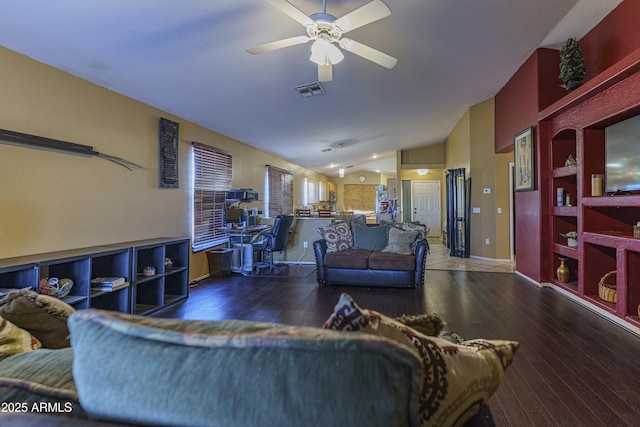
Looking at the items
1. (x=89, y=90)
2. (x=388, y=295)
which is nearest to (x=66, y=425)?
(x=89, y=90)

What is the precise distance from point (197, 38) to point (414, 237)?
11.5ft

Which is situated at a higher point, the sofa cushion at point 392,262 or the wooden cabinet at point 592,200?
the wooden cabinet at point 592,200

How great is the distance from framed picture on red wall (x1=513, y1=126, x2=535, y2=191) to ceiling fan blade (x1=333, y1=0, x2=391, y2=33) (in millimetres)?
3509

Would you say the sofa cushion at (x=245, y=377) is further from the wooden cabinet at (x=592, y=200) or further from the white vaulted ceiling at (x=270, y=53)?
the wooden cabinet at (x=592, y=200)

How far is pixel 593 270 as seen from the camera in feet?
11.7

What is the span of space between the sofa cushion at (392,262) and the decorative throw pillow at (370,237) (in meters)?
0.46

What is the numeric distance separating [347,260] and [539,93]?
344cm

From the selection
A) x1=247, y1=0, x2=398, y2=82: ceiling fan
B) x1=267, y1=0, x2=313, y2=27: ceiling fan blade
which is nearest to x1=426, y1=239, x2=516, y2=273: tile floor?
x1=247, y1=0, x2=398, y2=82: ceiling fan

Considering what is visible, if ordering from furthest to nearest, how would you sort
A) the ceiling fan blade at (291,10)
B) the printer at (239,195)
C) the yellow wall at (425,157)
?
the yellow wall at (425,157), the printer at (239,195), the ceiling fan blade at (291,10)

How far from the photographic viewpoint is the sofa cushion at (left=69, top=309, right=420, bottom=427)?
521mm

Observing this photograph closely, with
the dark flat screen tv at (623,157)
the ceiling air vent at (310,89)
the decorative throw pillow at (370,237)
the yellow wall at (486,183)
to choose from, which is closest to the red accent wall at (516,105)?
the yellow wall at (486,183)

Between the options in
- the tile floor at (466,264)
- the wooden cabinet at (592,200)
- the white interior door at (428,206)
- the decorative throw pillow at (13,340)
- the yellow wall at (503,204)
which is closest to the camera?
the decorative throw pillow at (13,340)

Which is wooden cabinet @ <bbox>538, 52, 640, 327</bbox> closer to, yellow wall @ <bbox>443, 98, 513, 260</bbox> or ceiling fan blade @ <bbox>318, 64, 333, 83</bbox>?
yellow wall @ <bbox>443, 98, 513, 260</bbox>

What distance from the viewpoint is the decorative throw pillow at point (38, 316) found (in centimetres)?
100
